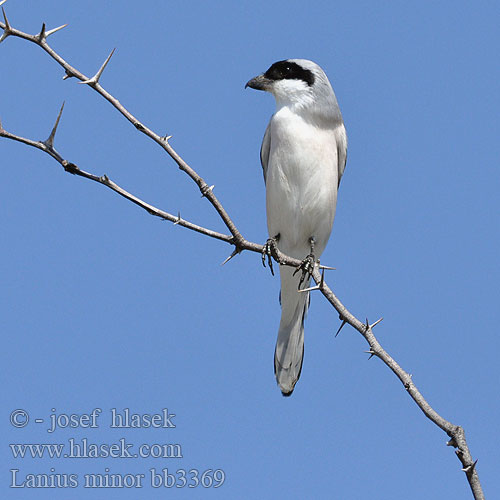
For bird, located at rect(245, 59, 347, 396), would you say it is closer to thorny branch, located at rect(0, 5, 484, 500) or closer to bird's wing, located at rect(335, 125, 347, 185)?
bird's wing, located at rect(335, 125, 347, 185)

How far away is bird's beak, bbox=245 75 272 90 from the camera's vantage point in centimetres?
624

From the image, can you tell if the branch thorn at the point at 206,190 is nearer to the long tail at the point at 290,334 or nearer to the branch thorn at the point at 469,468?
the branch thorn at the point at 469,468

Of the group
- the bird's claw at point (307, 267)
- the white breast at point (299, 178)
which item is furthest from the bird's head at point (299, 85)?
the bird's claw at point (307, 267)

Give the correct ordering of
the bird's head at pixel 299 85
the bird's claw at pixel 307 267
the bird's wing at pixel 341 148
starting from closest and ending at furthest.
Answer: the bird's claw at pixel 307 267, the bird's head at pixel 299 85, the bird's wing at pixel 341 148

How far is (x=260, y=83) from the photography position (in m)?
6.26

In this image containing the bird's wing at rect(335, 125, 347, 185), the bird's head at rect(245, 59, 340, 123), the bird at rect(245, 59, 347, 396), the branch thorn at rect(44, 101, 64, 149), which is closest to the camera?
the branch thorn at rect(44, 101, 64, 149)

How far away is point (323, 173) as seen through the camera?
5941mm

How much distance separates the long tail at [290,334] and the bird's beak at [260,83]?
4.83 ft

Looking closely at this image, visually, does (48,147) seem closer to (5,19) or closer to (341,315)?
(5,19)

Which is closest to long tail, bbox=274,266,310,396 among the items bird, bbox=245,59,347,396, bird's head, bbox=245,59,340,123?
bird, bbox=245,59,347,396

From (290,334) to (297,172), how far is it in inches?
49.1

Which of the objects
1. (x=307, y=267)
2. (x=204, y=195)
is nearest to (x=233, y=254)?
(x=204, y=195)

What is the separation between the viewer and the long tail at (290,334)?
5.70m

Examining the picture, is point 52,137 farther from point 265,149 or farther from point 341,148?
point 341,148
